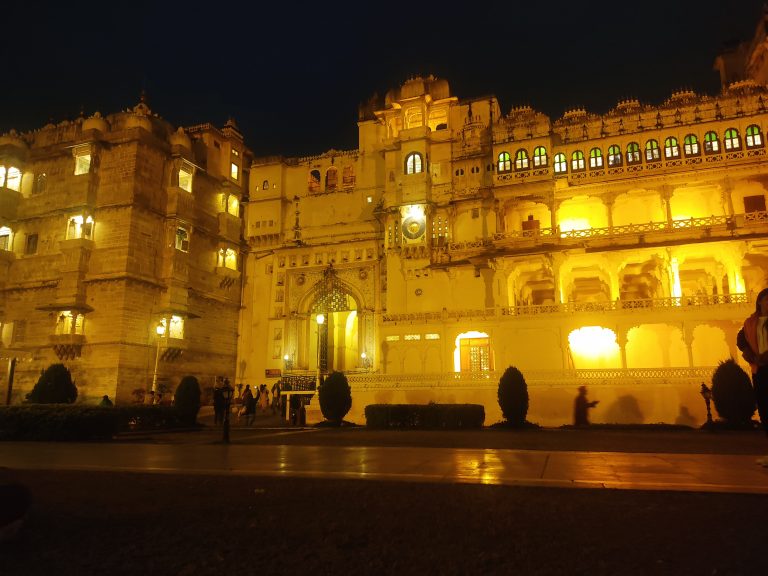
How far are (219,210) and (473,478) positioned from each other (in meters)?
45.3

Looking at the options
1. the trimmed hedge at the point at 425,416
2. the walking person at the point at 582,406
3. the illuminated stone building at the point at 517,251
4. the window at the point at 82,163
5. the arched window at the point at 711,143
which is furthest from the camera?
the window at the point at 82,163

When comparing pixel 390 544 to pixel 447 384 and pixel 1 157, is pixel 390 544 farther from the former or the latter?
pixel 1 157

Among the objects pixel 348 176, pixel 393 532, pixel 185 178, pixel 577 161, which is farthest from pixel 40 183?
pixel 393 532

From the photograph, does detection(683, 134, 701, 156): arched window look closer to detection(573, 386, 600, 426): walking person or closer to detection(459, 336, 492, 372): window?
detection(459, 336, 492, 372): window

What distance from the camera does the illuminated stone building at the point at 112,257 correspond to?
3912cm

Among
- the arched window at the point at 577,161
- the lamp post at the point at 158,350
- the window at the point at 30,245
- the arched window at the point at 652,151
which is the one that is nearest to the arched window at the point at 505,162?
the arched window at the point at 577,161

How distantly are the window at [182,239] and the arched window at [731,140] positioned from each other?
39.4m

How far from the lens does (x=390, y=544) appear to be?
4496 millimetres

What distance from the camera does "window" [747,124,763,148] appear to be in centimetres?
3641

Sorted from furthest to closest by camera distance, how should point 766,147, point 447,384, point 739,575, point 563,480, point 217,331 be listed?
point 217,331
point 766,147
point 447,384
point 563,480
point 739,575

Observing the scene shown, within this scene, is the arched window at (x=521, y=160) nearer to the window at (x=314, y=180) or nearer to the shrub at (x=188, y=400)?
the window at (x=314, y=180)

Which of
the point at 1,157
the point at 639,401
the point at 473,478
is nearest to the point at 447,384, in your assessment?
the point at 639,401

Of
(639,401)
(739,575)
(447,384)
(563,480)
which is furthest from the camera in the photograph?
(447,384)

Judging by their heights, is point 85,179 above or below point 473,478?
above
